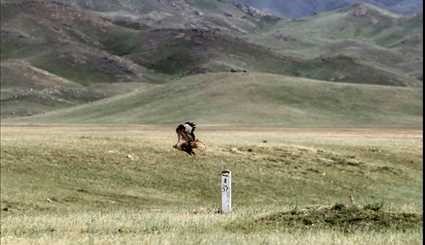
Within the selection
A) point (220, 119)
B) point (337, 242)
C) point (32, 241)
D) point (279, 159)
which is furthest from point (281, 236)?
point (220, 119)

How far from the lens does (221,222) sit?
1755 centimetres

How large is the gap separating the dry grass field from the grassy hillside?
59.5 m

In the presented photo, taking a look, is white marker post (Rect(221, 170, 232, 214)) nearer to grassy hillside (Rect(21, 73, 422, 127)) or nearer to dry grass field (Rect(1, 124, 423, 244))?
dry grass field (Rect(1, 124, 423, 244))

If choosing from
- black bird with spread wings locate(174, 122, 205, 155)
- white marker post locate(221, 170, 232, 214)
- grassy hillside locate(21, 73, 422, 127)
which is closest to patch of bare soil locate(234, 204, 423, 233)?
white marker post locate(221, 170, 232, 214)

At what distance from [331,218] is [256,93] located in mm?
102376

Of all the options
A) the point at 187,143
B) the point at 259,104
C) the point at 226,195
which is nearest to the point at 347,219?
the point at 226,195

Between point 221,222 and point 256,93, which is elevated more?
point 256,93

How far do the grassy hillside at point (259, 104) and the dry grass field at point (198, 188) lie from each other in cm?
5952

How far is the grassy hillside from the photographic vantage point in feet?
350

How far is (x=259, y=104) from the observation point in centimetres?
11331

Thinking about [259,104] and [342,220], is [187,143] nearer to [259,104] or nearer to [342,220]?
[342,220]

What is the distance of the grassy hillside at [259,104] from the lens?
107 meters

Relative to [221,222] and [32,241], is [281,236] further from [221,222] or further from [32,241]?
[32,241]

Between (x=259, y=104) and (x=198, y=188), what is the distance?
263ft
